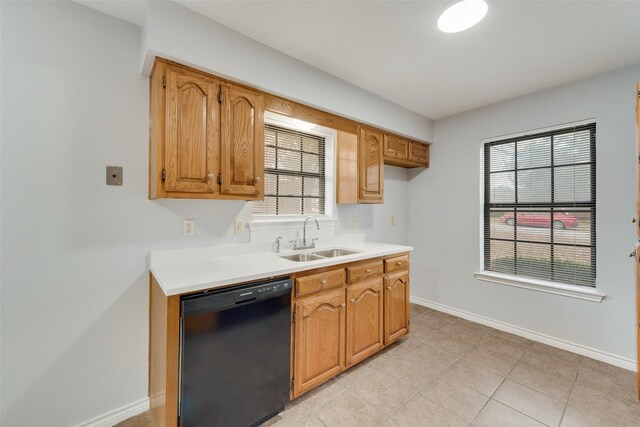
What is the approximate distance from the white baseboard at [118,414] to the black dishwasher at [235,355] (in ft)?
2.34

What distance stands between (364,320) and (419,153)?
2.35 meters

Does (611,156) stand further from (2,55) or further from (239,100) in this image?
(2,55)

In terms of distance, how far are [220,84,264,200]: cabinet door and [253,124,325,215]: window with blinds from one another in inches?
15.9

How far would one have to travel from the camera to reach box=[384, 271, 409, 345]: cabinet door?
96.7 inches

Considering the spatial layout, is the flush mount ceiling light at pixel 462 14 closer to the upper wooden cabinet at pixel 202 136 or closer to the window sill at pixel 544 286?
the upper wooden cabinet at pixel 202 136

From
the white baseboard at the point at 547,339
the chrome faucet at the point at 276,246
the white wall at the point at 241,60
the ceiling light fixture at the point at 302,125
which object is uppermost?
the white wall at the point at 241,60

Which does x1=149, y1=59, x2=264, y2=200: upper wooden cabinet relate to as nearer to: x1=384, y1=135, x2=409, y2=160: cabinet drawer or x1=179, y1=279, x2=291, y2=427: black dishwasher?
x1=179, y1=279, x2=291, y2=427: black dishwasher

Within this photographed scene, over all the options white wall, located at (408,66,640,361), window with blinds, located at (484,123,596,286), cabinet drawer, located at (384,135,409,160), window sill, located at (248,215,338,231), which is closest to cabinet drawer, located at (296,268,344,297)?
window sill, located at (248,215,338,231)

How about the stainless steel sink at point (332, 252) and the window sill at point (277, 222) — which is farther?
the stainless steel sink at point (332, 252)

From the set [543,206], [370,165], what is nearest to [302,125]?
[370,165]

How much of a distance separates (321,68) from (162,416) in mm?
2697

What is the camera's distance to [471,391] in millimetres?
1974

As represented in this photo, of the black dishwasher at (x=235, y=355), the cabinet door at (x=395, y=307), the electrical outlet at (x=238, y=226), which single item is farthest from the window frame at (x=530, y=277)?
the electrical outlet at (x=238, y=226)

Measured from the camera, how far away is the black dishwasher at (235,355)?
1.35 metres
